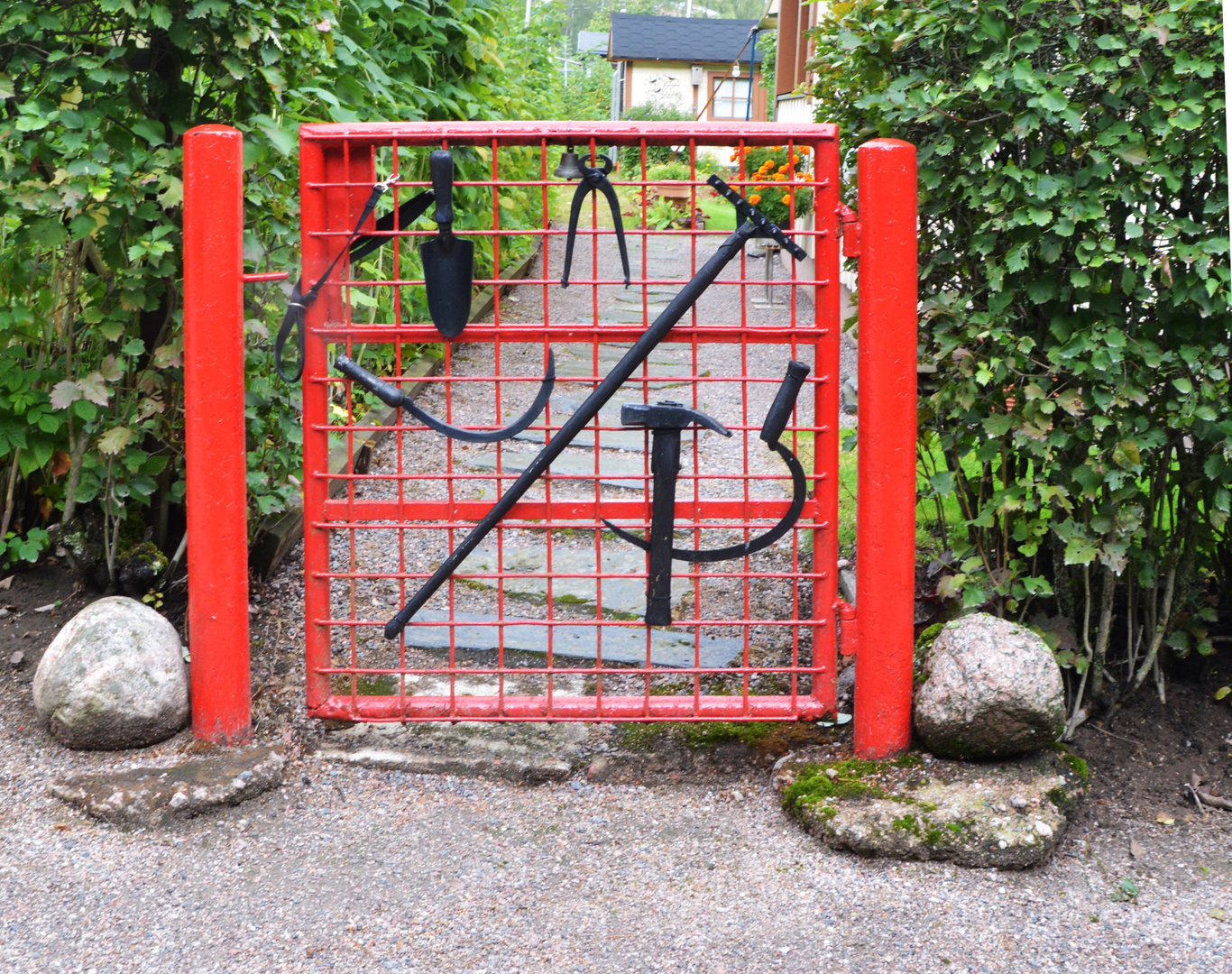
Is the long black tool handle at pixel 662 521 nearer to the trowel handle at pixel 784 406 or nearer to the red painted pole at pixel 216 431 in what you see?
the trowel handle at pixel 784 406

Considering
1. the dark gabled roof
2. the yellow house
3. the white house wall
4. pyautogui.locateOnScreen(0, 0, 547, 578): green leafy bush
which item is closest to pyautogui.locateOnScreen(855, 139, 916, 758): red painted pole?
pyautogui.locateOnScreen(0, 0, 547, 578): green leafy bush

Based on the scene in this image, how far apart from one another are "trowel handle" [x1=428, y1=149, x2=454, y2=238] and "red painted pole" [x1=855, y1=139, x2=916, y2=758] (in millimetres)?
1004

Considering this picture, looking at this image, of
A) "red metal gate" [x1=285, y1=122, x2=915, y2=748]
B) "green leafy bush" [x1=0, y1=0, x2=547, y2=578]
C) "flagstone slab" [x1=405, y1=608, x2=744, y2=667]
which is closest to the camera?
"red metal gate" [x1=285, y1=122, x2=915, y2=748]

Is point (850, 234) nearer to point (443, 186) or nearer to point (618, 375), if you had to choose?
point (618, 375)

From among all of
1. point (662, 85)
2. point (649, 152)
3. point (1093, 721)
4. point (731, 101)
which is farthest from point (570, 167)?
point (662, 85)

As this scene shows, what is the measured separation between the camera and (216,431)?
2.92m

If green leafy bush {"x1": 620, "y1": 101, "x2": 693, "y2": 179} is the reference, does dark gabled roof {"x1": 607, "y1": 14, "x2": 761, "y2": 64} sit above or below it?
above

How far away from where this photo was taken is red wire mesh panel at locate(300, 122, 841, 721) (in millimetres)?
2861

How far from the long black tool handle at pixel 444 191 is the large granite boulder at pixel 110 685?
4.50 feet

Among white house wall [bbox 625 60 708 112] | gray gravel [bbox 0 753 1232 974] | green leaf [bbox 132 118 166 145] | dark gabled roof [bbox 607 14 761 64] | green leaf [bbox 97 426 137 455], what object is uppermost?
dark gabled roof [bbox 607 14 761 64]

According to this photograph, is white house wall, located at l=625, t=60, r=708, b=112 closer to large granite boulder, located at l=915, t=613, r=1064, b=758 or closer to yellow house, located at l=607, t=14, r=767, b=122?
yellow house, located at l=607, t=14, r=767, b=122

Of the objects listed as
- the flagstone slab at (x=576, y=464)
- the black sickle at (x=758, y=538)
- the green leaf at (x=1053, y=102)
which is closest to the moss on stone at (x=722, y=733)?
the black sickle at (x=758, y=538)

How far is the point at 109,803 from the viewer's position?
280cm

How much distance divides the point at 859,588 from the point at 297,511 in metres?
2.38
